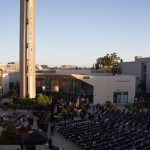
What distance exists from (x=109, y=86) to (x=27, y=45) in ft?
47.4

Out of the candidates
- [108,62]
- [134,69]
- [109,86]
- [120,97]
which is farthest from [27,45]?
[108,62]

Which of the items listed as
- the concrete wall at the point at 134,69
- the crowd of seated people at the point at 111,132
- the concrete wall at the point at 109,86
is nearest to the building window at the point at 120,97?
the concrete wall at the point at 109,86

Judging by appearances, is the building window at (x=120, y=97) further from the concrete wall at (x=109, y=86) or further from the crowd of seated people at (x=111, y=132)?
the crowd of seated people at (x=111, y=132)

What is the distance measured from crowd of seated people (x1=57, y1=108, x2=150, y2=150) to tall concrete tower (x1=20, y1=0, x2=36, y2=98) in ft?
48.3

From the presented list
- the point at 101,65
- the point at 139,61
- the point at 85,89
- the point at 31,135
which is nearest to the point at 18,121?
the point at 31,135

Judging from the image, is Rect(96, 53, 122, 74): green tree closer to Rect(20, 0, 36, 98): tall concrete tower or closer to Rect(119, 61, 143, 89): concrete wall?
Rect(119, 61, 143, 89): concrete wall

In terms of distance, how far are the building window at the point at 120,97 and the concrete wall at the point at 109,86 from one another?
1.55ft

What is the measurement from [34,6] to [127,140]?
2952cm

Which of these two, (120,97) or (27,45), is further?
(120,97)

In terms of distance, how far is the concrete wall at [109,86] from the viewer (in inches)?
2219

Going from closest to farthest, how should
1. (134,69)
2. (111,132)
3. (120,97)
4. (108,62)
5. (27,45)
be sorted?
(111,132) → (27,45) → (120,97) → (134,69) → (108,62)

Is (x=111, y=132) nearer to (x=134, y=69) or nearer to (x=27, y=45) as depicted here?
(x=27, y=45)

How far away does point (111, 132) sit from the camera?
2855cm

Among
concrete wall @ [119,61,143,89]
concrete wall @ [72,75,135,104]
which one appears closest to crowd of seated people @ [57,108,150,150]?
concrete wall @ [72,75,135,104]
